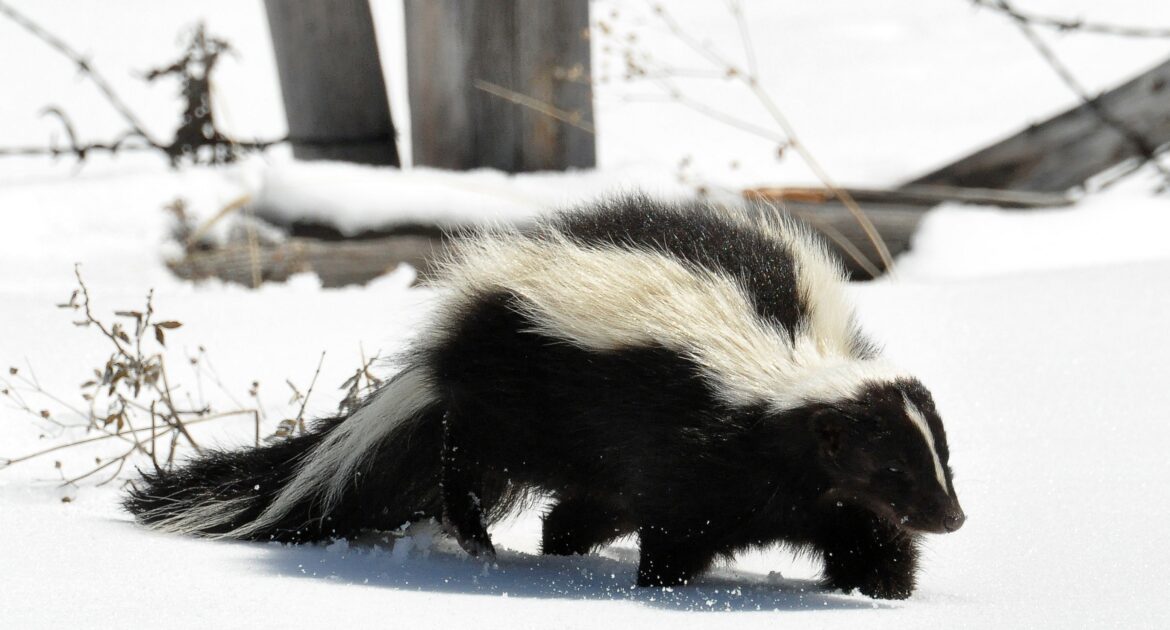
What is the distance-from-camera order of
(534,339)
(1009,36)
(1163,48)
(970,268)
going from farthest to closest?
(1009,36) → (1163,48) → (970,268) → (534,339)

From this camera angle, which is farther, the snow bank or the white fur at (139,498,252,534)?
the snow bank

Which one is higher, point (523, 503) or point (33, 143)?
point (33, 143)

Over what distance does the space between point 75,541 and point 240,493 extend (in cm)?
55

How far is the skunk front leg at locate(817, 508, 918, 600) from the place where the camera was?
304 cm

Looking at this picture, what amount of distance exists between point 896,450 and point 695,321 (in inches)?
19.2

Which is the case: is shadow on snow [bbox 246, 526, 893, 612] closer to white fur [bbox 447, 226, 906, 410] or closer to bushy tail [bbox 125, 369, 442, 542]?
bushy tail [bbox 125, 369, 442, 542]

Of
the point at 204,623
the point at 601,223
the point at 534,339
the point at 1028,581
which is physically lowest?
the point at 1028,581

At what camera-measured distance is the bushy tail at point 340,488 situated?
132 inches

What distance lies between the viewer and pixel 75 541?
2.98 meters

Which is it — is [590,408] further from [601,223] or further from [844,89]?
[844,89]

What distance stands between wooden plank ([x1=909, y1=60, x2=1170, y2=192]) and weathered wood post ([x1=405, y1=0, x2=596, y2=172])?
1892mm

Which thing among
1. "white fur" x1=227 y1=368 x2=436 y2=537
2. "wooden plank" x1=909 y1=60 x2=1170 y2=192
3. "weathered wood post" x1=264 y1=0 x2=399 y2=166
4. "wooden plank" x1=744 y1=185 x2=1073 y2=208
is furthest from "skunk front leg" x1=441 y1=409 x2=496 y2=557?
"wooden plank" x1=909 y1=60 x2=1170 y2=192

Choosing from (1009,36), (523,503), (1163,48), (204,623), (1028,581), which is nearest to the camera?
(204,623)

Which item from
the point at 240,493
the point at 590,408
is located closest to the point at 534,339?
the point at 590,408
